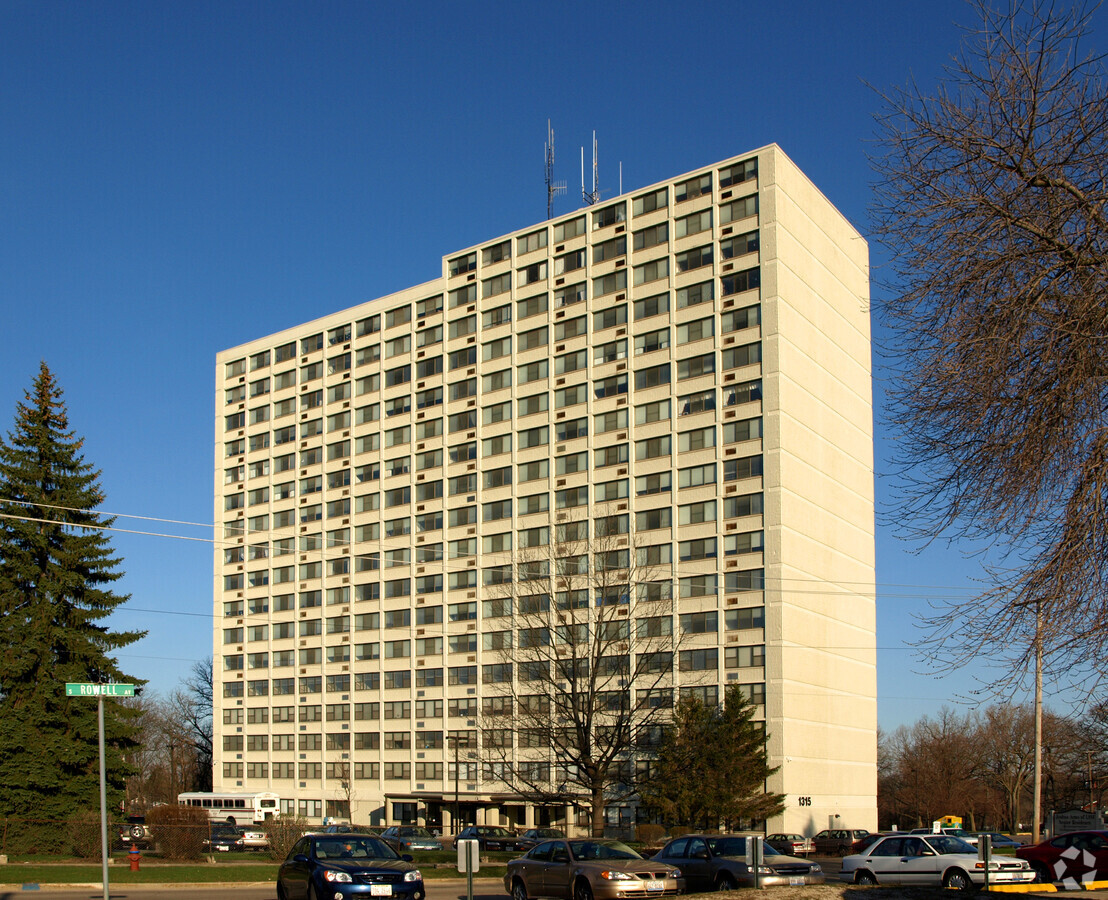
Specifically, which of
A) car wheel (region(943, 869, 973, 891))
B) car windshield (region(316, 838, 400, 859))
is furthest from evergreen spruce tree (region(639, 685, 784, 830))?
car windshield (region(316, 838, 400, 859))

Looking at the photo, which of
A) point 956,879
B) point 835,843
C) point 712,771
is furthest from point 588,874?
point 835,843

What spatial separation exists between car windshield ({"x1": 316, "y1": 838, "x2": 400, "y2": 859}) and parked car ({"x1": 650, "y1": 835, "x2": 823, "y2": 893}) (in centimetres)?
881

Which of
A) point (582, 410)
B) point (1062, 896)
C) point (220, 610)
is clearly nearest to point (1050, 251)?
point (1062, 896)

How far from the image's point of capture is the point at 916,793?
374 feet

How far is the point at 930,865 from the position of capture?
94.7ft

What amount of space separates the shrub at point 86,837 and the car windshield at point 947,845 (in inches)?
1163

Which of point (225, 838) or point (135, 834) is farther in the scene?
point (225, 838)

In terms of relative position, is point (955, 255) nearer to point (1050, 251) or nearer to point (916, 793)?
point (1050, 251)

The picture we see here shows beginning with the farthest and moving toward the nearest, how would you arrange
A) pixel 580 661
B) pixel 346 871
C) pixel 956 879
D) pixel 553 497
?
pixel 553 497, pixel 580 661, pixel 956 879, pixel 346 871

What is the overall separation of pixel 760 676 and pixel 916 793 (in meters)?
52.2

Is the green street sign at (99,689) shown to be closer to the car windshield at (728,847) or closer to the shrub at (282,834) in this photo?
the car windshield at (728,847)

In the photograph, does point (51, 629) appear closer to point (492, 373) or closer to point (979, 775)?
point (492, 373)

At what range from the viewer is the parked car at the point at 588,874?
2250cm

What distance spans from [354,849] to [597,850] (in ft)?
19.6
